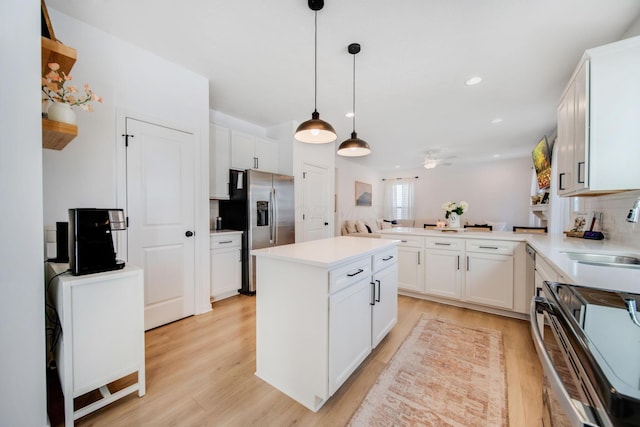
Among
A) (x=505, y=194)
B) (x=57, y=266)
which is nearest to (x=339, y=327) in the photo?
(x=57, y=266)

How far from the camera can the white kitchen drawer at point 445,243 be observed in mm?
2947

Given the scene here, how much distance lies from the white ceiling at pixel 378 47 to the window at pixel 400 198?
4.71 metres

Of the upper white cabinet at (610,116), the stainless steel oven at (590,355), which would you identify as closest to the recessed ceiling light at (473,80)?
the upper white cabinet at (610,116)

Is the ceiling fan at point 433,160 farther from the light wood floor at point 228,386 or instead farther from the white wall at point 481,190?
the light wood floor at point 228,386

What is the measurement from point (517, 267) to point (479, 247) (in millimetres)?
382

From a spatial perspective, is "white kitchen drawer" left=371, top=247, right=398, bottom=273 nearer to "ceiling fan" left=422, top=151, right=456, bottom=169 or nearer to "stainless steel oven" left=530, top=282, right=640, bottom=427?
"stainless steel oven" left=530, top=282, right=640, bottom=427

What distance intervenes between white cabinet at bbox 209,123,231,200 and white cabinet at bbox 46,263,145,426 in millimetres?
1944

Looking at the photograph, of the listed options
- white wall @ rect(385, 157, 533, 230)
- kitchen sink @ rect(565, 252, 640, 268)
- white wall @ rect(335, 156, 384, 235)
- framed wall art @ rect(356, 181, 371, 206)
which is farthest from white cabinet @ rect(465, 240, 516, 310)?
white wall @ rect(385, 157, 533, 230)

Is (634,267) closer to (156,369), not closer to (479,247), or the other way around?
(479,247)

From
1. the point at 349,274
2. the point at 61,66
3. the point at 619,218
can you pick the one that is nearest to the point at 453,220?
the point at 619,218

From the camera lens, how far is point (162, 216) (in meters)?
2.49

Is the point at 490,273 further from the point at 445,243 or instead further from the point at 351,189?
the point at 351,189

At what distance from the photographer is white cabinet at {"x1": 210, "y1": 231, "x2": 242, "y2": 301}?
3.09 meters

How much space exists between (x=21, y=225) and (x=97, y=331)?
2.13ft
